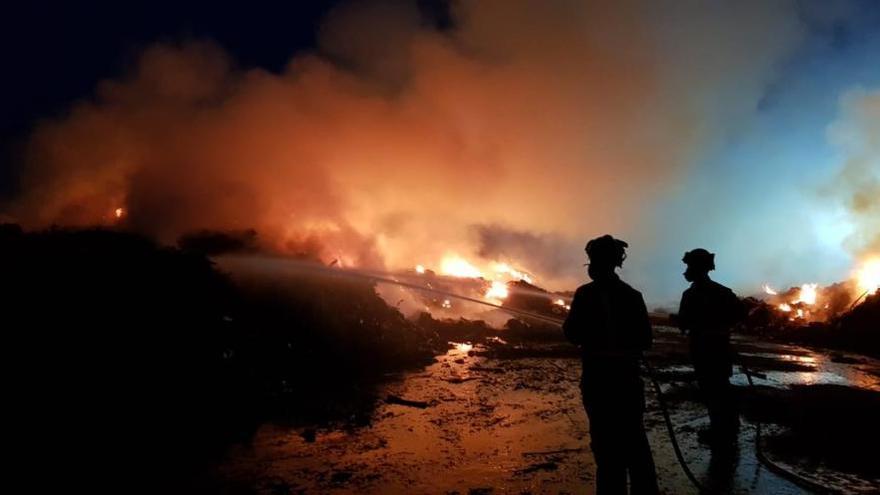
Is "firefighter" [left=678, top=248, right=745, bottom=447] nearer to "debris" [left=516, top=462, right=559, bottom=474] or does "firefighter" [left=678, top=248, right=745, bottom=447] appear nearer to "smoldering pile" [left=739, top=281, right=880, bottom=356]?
"debris" [left=516, top=462, right=559, bottom=474]

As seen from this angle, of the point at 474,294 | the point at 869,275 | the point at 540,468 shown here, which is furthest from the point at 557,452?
the point at 869,275

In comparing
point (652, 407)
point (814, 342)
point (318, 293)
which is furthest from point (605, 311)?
point (814, 342)

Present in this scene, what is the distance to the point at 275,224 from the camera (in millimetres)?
19344

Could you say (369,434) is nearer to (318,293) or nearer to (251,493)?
(251,493)

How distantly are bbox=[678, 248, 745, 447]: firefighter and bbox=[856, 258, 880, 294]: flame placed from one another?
27.4m

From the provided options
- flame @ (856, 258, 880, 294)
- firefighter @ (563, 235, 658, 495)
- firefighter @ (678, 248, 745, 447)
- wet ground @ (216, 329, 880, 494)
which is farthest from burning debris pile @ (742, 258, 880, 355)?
firefighter @ (563, 235, 658, 495)

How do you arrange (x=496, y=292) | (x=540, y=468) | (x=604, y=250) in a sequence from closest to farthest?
1. (x=604, y=250)
2. (x=540, y=468)
3. (x=496, y=292)

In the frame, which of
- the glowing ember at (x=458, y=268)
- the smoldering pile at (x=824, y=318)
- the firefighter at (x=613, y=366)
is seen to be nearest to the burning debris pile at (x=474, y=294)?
the glowing ember at (x=458, y=268)

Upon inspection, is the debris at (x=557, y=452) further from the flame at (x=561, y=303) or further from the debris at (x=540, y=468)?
the flame at (x=561, y=303)

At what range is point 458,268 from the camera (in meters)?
32.3

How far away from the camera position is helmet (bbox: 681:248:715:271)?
645 cm

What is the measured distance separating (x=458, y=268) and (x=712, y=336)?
26154 mm

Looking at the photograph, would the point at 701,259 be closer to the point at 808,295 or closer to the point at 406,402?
the point at 406,402

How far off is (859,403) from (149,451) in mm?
11056
